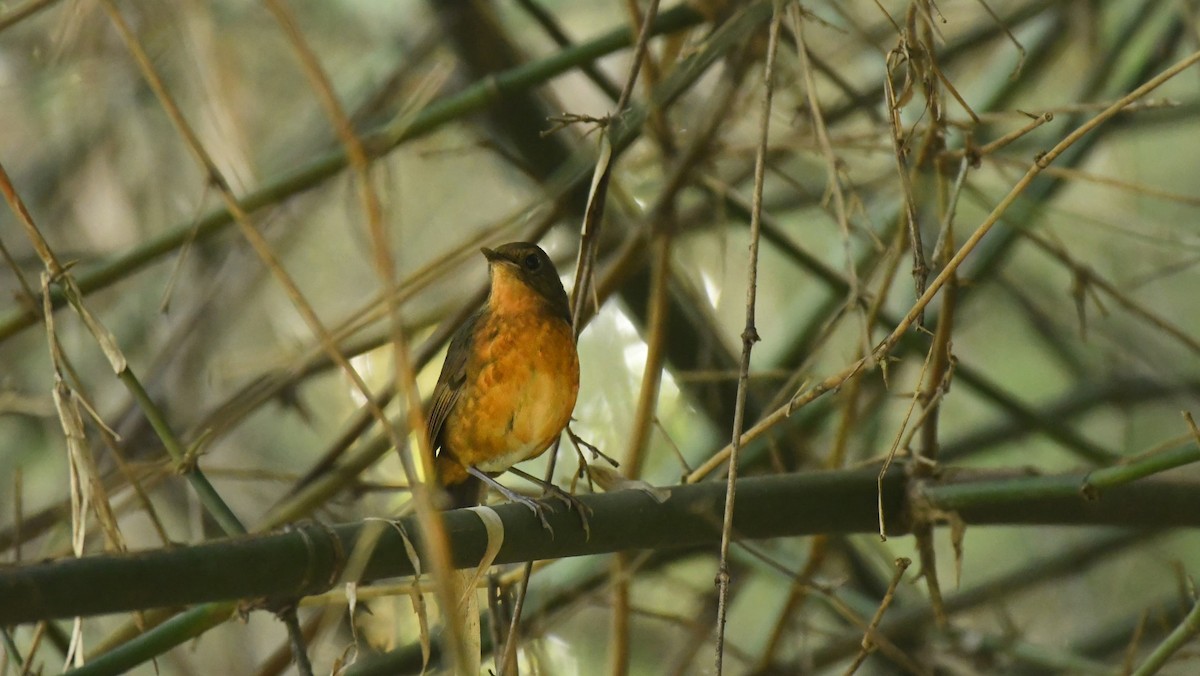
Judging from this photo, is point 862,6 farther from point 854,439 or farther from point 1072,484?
point 1072,484

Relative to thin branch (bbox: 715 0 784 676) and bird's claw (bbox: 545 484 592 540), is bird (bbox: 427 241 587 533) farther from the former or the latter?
thin branch (bbox: 715 0 784 676)

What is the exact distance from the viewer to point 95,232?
18.7 feet

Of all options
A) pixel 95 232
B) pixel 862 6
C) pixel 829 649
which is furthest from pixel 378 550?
pixel 862 6

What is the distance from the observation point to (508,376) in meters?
3.00

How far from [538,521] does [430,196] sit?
→ 4.47m

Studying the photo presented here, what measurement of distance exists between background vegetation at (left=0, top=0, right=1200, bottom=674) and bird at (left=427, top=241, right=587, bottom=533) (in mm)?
148

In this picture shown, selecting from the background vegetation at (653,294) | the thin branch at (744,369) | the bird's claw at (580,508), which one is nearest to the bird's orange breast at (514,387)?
the background vegetation at (653,294)

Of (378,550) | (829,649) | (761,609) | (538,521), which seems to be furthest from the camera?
(761,609)

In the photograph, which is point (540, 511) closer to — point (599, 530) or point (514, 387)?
point (599, 530)

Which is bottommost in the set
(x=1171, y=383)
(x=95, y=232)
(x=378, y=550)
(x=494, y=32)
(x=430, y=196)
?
(x=378, y=550)

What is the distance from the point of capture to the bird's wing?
3098mm

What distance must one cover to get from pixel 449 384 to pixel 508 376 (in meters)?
0.18

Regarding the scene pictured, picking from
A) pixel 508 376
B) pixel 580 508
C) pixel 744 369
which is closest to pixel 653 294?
pixel 508 376

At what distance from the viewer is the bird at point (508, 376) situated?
9.68ft
